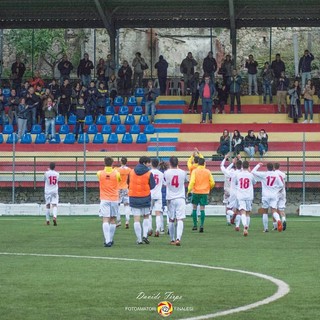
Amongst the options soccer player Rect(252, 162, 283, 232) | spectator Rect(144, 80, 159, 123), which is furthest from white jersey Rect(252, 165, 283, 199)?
spectator Rect(144, 80, 159, 123)

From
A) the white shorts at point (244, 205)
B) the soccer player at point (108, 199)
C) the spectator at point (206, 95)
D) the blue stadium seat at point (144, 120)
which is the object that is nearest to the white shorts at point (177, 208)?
the soccer player at point (108, 199)

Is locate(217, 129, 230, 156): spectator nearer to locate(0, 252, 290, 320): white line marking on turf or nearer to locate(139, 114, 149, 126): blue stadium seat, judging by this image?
locate(139, 114, 149, 126): blue stadium seat

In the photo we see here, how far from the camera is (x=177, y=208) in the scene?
87.2 feet

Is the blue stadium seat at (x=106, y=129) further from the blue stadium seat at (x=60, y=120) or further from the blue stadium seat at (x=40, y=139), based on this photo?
the blue stadium seat at (x=40, y=139)

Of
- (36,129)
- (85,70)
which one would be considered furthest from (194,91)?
(36,129)

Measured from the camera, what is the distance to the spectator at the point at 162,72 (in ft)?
168

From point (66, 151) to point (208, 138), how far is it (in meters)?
5.80

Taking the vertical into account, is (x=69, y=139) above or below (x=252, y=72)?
below

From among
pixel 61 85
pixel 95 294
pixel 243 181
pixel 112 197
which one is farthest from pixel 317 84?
pixel 95 294

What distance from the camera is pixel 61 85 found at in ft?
165

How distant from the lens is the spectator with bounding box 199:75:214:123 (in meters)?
48.1

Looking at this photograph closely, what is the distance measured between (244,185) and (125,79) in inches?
Answer: 781

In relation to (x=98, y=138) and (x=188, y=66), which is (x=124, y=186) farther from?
(x=188, y=66)

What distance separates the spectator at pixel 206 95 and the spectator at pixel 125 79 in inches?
135
